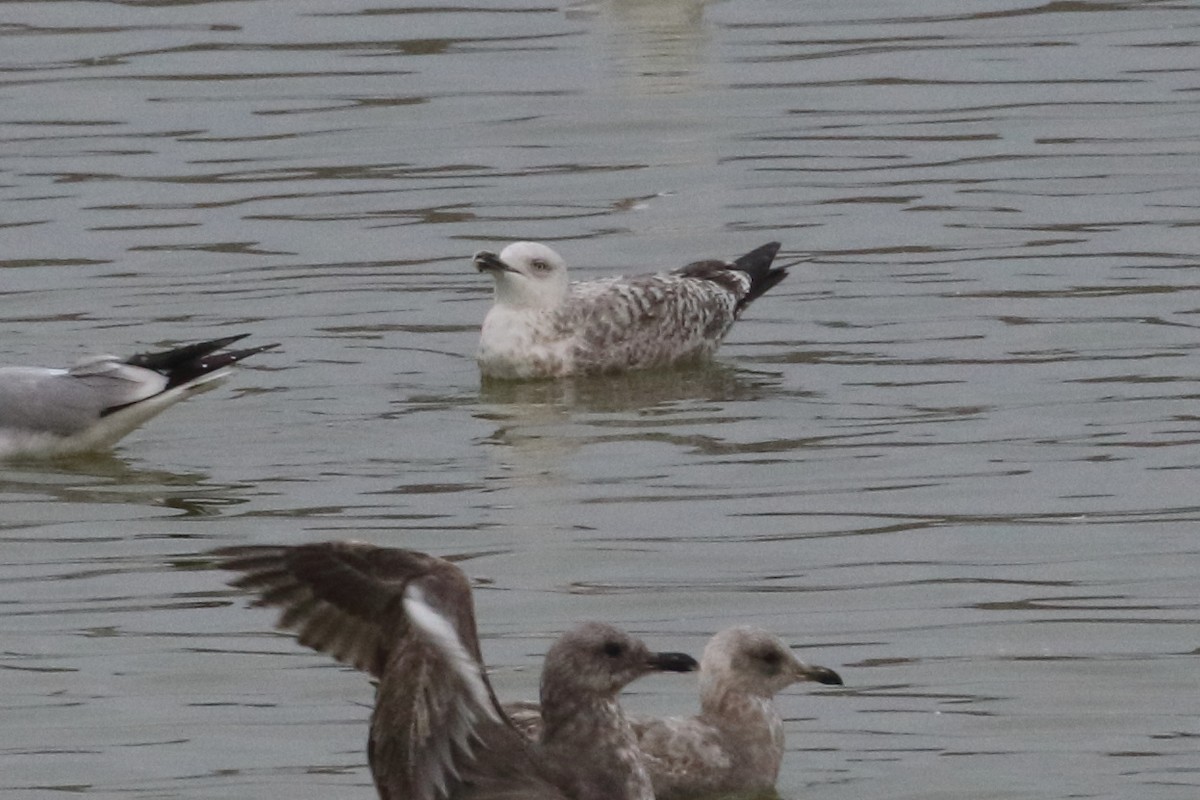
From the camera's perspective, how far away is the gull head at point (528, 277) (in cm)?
1416

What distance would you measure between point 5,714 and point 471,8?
1481 cm

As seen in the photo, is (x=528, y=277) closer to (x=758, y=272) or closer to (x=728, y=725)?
(x=758, y=272)

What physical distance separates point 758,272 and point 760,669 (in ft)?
21.4

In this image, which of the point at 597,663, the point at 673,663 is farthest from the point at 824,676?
the point at 597,663

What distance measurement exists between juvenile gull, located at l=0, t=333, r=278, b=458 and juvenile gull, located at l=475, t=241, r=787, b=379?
5.32 ft

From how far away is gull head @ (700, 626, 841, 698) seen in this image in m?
8.73

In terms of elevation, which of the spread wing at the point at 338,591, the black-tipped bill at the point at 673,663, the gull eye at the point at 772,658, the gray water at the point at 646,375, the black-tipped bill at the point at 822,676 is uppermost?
the spread wing at the point at 338,591

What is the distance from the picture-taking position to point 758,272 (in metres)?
15.1

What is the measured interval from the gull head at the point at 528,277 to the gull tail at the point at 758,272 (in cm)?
104

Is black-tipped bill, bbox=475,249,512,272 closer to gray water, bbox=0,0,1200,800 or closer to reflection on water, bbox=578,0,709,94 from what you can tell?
gray water, bbox=0,0,1200,800

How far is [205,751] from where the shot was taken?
8875 millimetres

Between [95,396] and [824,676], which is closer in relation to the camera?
[824,676]

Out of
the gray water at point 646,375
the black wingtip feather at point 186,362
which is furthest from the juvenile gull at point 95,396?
the gray water at point 646,375

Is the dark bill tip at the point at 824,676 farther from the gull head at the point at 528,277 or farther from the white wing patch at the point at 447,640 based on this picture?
the gull head at the point at 528,277
